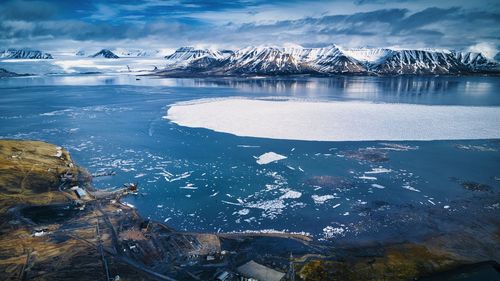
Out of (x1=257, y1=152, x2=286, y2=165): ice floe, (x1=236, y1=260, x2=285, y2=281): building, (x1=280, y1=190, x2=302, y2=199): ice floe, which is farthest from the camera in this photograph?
(x1=257, y1=152, x2=286, y2=165): ice floe

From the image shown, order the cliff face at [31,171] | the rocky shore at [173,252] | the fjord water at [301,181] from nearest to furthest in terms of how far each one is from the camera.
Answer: the rocky shore at [173,252], the fjord water at [301,181], the cliff face at [31,171]

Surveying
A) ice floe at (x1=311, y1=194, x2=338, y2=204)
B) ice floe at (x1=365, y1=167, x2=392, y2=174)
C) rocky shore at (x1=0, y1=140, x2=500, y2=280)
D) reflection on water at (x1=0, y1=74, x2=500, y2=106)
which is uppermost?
reflection on water at (x1=0, y1=74, x2=500, y2=106)

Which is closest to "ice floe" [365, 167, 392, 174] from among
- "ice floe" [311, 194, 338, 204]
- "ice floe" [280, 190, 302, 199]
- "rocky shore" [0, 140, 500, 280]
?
"ice floe" [311, 194, 338, 204]

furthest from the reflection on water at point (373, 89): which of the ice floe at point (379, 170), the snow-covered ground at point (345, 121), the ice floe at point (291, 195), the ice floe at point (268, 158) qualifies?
the ice floe at point (291, 195)

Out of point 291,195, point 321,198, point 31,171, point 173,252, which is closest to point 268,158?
point 291,195

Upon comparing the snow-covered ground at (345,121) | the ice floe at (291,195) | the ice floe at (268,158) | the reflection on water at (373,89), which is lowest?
the ice floe at (291,195)

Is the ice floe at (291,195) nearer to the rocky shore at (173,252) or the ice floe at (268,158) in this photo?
the rocky shore at (173,252)

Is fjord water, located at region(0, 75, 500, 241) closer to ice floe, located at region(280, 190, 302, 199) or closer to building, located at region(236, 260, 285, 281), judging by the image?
ice floe, located at region(280, 190, 302, 199)
